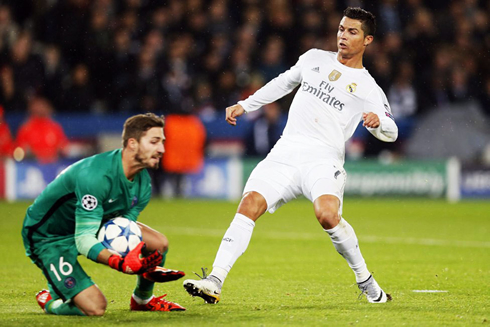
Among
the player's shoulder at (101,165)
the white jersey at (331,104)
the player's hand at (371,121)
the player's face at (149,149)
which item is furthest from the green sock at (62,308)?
the player's hand at (371,121)

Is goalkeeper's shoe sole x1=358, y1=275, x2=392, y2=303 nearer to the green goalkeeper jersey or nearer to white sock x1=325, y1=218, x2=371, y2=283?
white sock x1=325, y1=218, x2=371, y2=283

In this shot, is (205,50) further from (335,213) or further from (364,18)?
(335,213)

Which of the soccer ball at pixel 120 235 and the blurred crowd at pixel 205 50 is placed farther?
the blurred crowd at pixel 205 50

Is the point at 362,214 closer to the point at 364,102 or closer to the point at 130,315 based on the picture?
the point at 364,102

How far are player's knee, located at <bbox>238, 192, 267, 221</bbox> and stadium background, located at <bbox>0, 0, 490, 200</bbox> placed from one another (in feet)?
35.4

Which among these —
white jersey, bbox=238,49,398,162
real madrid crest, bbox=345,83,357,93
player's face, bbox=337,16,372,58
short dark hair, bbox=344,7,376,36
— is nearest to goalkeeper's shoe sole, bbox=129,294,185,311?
white jersey, bbox=238,49,398,162

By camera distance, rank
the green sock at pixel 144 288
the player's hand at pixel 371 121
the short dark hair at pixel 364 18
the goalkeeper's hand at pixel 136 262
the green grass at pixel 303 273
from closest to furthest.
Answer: the goalkeeper's hand at pixel 136 262 → the green grass at pixel 303 273 → the green sock at pixel 144 288 → the player's hand at pixel 371 121 → the short dark hair at pixel 364 18

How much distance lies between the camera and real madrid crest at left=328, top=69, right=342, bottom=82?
6.58 m

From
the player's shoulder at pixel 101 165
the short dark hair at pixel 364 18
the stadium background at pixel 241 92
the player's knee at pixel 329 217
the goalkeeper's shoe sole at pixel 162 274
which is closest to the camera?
the goalkeeper's shoe sole at pixel 162 274

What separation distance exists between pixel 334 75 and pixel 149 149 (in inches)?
68.1

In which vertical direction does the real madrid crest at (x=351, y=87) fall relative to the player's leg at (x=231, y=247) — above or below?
above

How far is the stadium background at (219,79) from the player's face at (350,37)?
1055 centimetres

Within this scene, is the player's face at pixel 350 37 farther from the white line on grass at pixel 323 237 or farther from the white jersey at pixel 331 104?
the white line on grass at pixel 323 237

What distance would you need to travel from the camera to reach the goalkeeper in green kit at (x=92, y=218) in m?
5.42
